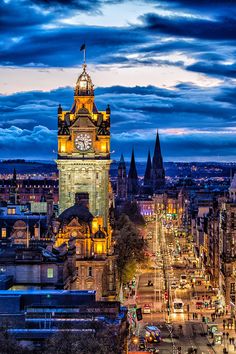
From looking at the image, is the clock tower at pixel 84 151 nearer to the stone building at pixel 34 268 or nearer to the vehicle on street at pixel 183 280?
the vehicle on street at pixel 183 280

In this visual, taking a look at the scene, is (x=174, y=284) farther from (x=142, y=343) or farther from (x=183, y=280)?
(x=142, y=343)

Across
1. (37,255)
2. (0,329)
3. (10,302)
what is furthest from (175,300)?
(0,329)

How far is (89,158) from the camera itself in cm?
14225

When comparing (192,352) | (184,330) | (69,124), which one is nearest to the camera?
(192,352)

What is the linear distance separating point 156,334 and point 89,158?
127 ft

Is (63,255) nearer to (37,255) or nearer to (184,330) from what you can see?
(37,255)

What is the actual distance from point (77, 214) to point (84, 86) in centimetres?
2233

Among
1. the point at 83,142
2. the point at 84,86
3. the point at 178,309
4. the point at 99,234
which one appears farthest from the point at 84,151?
the point at 178,309

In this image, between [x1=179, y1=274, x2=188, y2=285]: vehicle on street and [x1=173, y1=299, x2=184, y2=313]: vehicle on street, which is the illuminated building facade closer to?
[x1=173, y1=299, x2=184, y2=313]: vehicle on street

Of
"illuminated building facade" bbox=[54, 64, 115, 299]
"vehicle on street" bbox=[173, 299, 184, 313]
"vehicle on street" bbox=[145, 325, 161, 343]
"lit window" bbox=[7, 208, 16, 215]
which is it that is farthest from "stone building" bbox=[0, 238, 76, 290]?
"lit window" bbox=[7, 208, 16, 215]

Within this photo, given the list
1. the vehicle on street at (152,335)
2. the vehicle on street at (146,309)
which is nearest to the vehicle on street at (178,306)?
the vehicle on street at (146,309)

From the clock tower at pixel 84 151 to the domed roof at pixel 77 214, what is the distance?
28.7ft

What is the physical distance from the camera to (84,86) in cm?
14475

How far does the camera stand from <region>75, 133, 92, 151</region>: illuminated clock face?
14225cm
